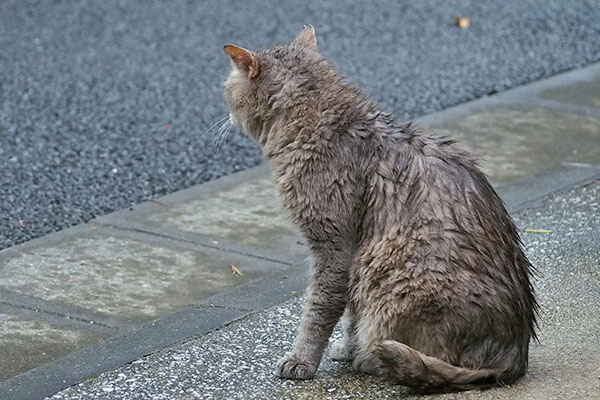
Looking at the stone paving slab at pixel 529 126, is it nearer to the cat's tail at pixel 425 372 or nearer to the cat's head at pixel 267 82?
the cat's head at pixel 267 82

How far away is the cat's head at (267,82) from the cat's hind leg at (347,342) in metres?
0.84

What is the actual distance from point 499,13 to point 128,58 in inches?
159

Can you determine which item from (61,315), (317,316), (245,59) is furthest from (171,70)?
(317,316)

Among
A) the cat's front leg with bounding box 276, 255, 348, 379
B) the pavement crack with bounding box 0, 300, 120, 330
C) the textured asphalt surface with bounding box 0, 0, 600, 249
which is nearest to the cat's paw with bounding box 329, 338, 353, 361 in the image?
the cat's front leg with bounding box 276, 255, 348, 379

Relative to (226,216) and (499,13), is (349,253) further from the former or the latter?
(499,13)

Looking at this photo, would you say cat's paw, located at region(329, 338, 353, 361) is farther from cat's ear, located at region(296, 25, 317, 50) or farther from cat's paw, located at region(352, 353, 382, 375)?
cat's ear, located at region(296, 25, 317, 50)

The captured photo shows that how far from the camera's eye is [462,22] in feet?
35.8

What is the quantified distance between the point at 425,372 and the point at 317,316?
0.53 metres

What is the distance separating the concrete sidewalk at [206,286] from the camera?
14.9 feet

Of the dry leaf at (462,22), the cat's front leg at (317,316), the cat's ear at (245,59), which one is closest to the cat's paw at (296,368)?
the cat's front leg at (317,316)

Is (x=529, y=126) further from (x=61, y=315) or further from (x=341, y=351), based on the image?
(x=61, y=315)

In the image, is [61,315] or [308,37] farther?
[61,315]

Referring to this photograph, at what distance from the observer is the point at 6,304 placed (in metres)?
5.27

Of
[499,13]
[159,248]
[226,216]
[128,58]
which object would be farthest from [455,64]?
[159,248]
